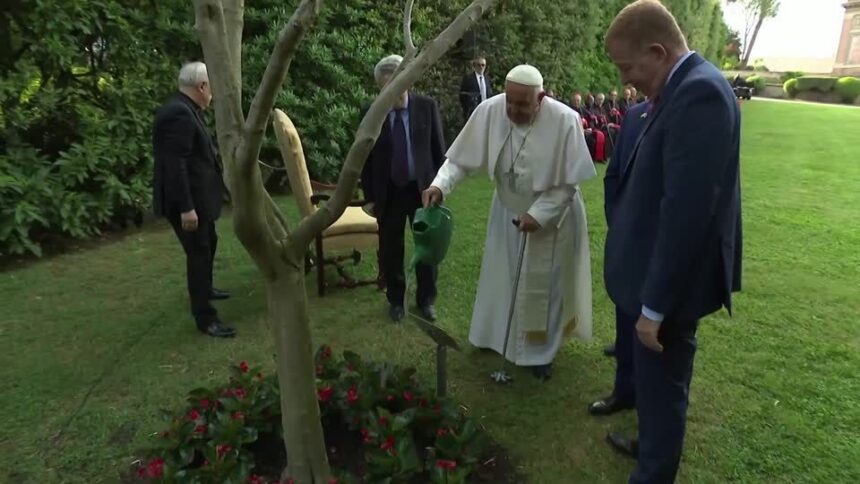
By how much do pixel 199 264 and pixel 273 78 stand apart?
2761 mm

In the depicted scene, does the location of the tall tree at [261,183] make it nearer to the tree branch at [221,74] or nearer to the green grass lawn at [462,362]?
the tree branch at [221,74]

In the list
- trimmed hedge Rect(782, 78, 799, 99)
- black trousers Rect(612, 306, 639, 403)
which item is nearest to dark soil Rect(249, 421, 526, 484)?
black trousers Rect(612, 306, 639, 403)

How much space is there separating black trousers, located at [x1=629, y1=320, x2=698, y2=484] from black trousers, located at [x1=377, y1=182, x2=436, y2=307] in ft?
7.79

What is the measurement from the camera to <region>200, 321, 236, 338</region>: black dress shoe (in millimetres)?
4352

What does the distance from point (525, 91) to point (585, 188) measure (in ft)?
21.4

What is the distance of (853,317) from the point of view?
469 centimetres

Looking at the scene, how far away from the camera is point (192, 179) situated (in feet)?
13.4

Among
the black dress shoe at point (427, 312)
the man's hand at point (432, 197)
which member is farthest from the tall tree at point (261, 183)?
the black dress shoe at point (427, 312)

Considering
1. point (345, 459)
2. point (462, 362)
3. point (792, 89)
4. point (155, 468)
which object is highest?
point (155, 468)

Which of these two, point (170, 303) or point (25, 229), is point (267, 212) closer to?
point (170, 303)

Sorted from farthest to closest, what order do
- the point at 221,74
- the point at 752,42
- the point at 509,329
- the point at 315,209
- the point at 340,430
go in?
the point at 752,42 < the point at 315,209 < the point at 509,329 < the point at 340,430 < the point at 221,74

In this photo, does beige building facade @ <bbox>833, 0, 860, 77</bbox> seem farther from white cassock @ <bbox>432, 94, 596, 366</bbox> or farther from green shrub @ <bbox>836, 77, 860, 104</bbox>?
white cassock @ <bbox>432, 94, 596, 366</bbox>

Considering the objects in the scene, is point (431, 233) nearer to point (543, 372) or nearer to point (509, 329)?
point (509, 329)

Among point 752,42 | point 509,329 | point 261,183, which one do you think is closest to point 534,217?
point 509,329
